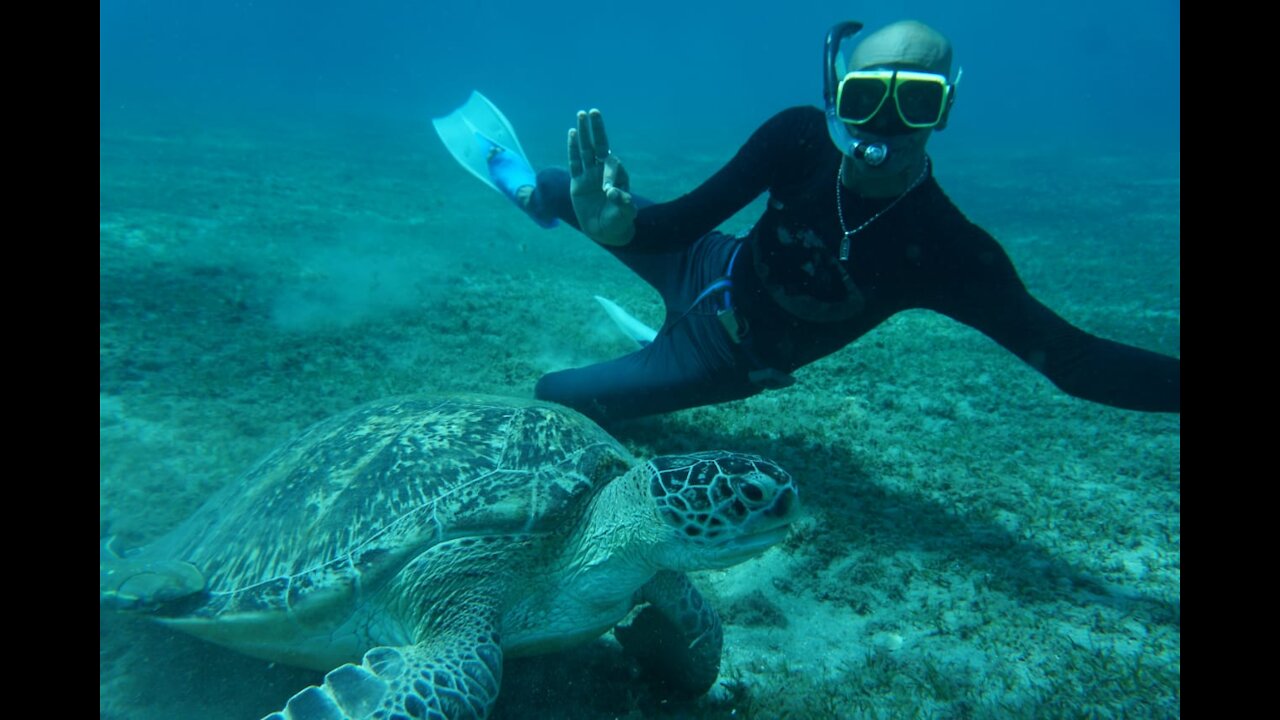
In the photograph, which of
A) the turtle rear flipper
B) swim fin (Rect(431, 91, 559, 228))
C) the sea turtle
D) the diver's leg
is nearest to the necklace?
the diver's leg

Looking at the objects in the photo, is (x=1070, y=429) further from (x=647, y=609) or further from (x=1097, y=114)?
(x=1097, y=114)

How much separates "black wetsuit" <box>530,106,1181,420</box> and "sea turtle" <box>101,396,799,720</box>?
4.40 feet

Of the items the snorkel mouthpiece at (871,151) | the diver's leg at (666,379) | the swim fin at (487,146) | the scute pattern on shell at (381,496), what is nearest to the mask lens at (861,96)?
the snorkel mouthpiece at (871,151)

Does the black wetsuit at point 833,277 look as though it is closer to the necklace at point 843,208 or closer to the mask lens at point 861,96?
the necklace at point 843,208

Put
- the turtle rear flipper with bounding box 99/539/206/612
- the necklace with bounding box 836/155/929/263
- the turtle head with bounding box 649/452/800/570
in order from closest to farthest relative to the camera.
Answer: the turtle head with bounding box 649/452/800/570
the turtle rear flipper with bounding box 99/539/206/612
the necklace with bounding box 836/155/929/263

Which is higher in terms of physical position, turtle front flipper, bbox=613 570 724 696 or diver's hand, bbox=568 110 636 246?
diver's hand, bbox=568 110 636 246

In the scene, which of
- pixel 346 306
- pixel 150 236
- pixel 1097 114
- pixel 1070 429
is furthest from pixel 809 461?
pixel 1097 114

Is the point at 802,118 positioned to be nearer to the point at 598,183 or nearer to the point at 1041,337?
the point at 598,183

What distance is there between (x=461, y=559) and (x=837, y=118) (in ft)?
7.77

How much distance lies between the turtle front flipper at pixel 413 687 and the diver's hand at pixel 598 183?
182 centimetres

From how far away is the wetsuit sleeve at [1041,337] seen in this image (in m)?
2.47

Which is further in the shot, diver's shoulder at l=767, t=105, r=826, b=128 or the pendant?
diver's shoulder at l=767, t=105, r=826, b=128

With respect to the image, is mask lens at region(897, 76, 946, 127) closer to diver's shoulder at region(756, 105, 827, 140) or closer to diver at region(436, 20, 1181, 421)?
diver at region(436, 20, 1181, 421)

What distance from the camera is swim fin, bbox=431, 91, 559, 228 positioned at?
536 centimetres
